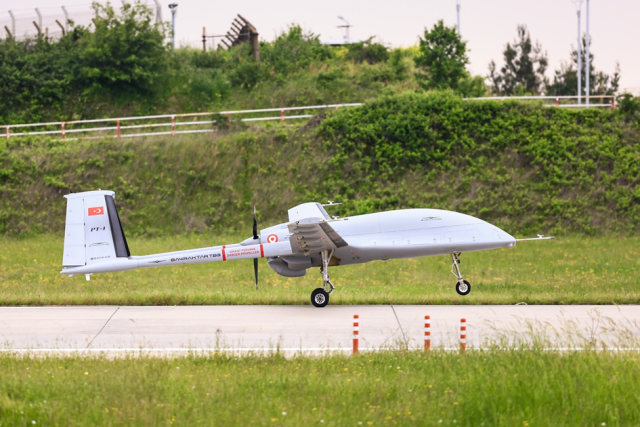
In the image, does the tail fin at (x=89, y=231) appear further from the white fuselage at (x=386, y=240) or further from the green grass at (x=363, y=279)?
the green grass at (x=363, y=279)

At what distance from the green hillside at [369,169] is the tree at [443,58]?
18.6ft

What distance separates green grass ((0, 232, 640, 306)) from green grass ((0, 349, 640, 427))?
7681 millimetres

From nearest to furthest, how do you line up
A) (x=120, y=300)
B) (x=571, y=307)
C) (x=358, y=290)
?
1. (x=571, y=307)
2. (x=120, y=300)
3. (x=358, y=290)

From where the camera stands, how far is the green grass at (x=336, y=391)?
28.6ft

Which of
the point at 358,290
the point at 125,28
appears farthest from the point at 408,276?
the point at 125,28

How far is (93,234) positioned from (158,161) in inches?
705

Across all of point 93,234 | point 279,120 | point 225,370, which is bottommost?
point 225,370

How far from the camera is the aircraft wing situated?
1759 centimetres

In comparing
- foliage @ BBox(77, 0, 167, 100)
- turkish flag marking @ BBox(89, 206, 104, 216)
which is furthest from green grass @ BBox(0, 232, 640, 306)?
foliage @ BBox(77, 0, 167, 100)

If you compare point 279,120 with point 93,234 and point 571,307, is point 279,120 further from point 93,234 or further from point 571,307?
point 571,307

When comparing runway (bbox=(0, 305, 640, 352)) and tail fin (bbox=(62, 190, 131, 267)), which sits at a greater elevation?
tail fin (bbox=(62, 190, 131, 267))

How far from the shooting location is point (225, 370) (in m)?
10.8

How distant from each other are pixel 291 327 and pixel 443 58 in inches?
1210

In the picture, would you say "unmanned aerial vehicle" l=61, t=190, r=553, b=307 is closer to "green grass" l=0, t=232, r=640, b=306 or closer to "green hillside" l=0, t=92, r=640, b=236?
"green grass" l=0, t=232, r=640, b=306
